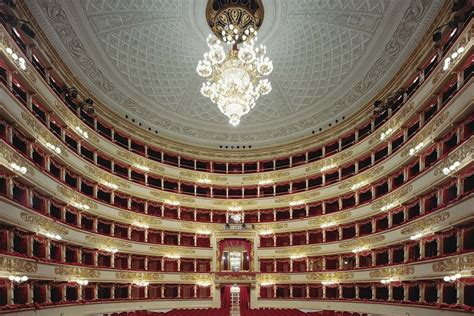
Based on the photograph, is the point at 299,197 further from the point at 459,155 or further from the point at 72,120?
the point at 72,120

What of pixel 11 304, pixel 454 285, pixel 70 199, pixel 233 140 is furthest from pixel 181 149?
pixel 454 285

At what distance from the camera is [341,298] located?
102 ft

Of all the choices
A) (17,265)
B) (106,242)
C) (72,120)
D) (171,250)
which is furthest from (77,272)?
(171,250)

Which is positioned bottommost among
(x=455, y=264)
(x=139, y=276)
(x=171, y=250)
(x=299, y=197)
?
(x=139, y=276)

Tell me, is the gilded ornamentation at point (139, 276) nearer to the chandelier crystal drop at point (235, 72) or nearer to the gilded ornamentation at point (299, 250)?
the gilded ornamentation at point (299, 250)

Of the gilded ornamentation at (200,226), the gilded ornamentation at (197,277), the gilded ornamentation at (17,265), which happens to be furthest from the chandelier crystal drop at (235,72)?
the gilded ornamentation at (197,277)

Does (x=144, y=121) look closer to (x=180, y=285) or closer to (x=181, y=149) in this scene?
(x=181, y=149)

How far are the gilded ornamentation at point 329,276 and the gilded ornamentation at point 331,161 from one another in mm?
8594

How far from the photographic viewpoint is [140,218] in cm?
3353

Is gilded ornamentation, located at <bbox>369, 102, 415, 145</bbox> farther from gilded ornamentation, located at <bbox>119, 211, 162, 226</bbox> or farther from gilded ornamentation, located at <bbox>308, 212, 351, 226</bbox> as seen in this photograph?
gilded ornamentation, located at <bbox>119, 211, 162, 226</bbox>

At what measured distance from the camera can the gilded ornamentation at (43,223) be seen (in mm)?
20078

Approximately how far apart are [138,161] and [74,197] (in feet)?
28.7

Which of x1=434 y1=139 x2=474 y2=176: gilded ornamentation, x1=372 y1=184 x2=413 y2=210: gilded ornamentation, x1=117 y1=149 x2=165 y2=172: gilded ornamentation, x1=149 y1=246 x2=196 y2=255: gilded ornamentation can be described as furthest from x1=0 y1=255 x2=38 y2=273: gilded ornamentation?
x1=372 y1=184 x2=413 y2=210: gilded ornamentation

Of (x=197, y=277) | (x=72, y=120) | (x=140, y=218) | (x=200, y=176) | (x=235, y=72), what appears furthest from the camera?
(x=200, y=176)
